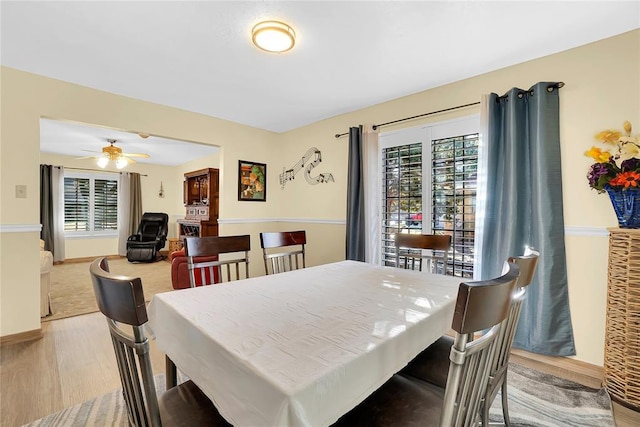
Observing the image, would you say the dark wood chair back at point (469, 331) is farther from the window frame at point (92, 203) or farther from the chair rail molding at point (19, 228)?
the window frame at point (92, 203)

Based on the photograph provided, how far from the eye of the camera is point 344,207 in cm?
372

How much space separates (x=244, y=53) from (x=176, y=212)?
21.3 feet

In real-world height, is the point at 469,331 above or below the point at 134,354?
above

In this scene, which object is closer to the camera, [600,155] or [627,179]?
[627,179]

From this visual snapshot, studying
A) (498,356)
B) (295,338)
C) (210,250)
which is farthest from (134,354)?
(498,356)

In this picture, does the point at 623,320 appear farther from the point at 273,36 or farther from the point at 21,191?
the point at 21,191

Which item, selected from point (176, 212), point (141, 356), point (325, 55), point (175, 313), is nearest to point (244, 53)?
point (325, 55)

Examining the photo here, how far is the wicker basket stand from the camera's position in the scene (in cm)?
171

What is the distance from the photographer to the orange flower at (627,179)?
1.69 meters

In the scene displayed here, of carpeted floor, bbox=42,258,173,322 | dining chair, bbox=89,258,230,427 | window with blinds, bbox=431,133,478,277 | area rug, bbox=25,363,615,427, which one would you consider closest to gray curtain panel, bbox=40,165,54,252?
carpeted floor, bbox=42,258,173,322

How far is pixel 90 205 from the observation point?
6645mm

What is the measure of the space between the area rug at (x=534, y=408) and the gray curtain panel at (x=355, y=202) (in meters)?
1.80

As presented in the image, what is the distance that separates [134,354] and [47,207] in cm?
720

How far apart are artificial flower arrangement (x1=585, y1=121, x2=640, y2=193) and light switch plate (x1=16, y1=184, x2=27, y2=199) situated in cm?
447
